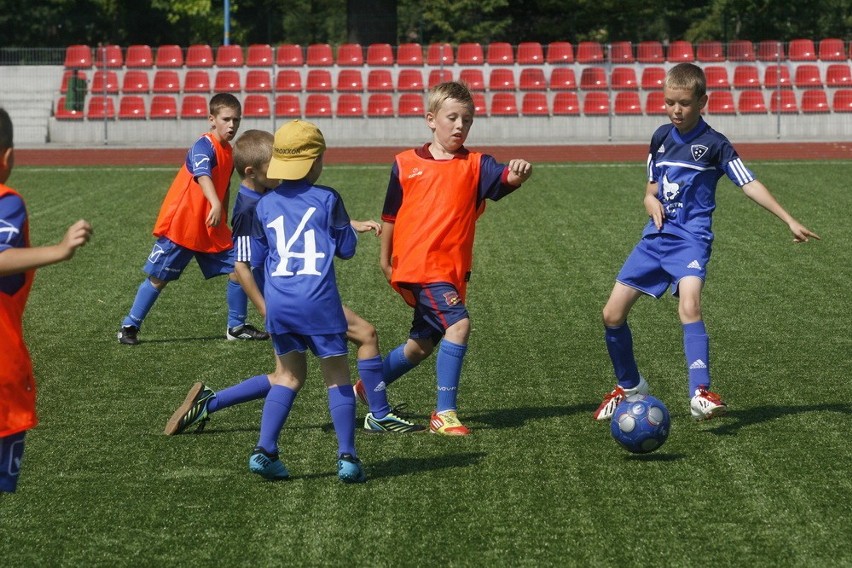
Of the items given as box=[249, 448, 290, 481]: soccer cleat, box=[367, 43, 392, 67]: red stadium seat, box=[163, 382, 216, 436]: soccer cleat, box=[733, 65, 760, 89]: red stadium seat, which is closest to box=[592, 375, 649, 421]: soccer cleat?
box=[249, 448, 290, 481]: soccer cleat

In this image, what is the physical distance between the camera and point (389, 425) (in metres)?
6.00

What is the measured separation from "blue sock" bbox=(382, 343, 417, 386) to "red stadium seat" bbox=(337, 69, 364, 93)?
21.3 metres

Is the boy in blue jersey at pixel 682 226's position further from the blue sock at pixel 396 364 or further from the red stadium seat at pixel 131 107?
the red stadium seat at pixel 131 107

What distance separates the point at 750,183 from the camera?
6238 millimetres

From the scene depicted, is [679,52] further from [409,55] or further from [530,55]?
[409,55]

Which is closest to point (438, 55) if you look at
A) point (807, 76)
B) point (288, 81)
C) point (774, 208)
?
point (288, 81)

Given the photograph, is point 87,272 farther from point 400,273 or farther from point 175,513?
point 175,513

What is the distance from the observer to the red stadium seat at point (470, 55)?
91.8ft

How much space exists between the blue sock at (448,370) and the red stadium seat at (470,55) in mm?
22523

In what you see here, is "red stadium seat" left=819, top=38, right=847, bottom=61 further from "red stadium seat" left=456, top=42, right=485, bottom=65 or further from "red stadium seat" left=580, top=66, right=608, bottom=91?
"red stadium seat" left=456, top=42, right=485, bottom=65

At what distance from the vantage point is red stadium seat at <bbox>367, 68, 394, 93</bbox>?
89.7 feet

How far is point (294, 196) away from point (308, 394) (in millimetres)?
2017

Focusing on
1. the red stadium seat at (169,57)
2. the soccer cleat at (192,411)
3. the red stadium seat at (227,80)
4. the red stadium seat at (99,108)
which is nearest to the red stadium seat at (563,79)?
the red stadium seat at (227,80)

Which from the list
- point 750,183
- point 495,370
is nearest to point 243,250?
point 495,370
